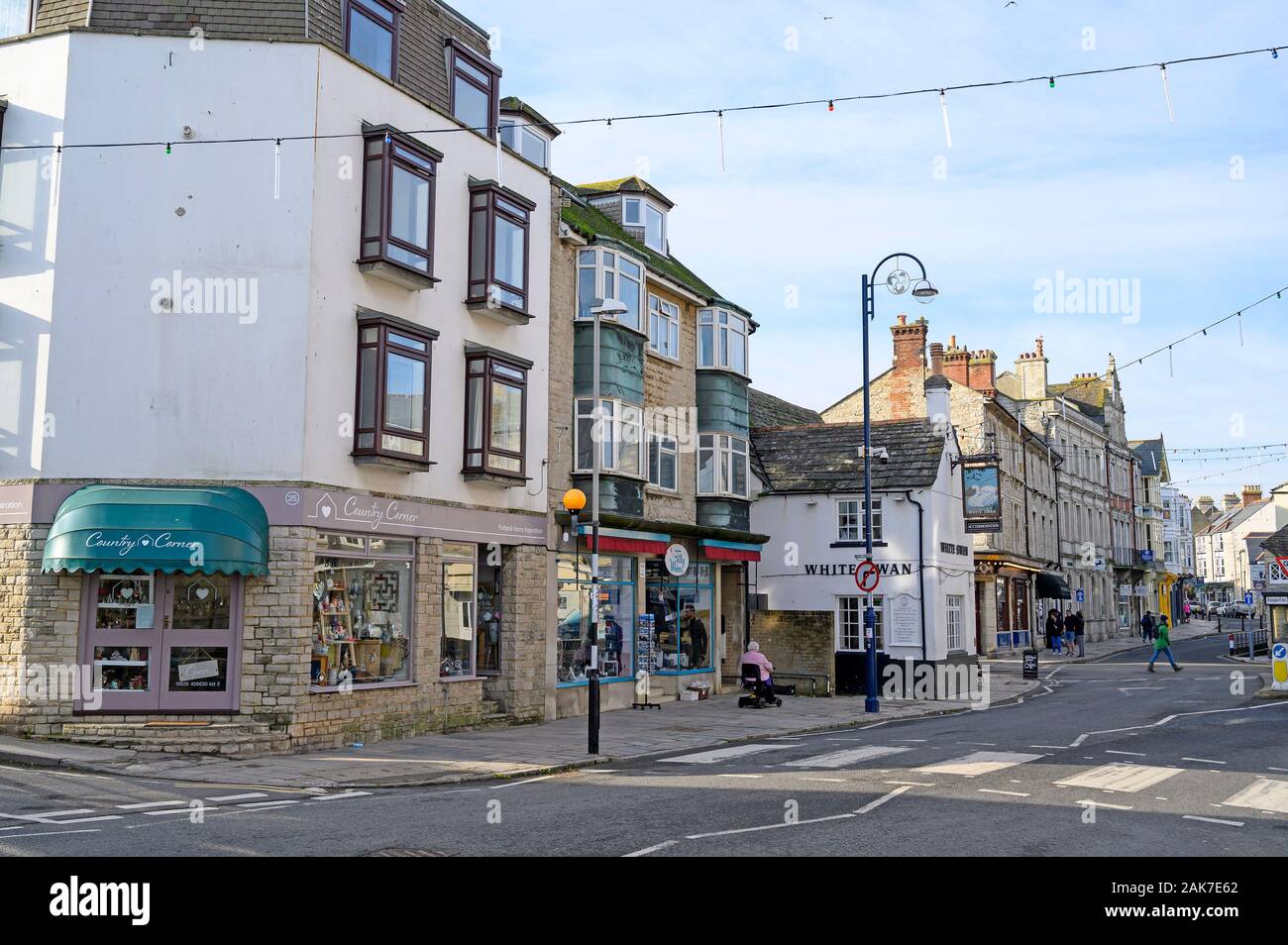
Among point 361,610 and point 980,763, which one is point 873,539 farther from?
point 361,610

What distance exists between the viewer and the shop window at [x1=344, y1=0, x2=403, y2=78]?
61.2 ft

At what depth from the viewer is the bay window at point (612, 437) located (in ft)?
77.5

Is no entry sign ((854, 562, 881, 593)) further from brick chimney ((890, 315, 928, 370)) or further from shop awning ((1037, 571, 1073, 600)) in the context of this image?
shop awning ((1037, 571, 1073, 600))

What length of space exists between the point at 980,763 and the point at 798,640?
14376 millimetres

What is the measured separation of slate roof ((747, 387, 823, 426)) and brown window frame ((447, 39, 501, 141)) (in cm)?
1619

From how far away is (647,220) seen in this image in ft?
97.0

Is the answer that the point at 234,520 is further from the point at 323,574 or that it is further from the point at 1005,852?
the point at 1005,852

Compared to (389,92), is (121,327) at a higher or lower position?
lower

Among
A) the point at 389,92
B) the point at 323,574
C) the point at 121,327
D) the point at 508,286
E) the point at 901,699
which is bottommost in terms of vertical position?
the point at 901,699

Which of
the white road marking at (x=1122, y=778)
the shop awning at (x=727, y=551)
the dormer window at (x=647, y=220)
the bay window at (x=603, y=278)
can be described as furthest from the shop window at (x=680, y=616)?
the white road marking at (x=1122, y=778)
